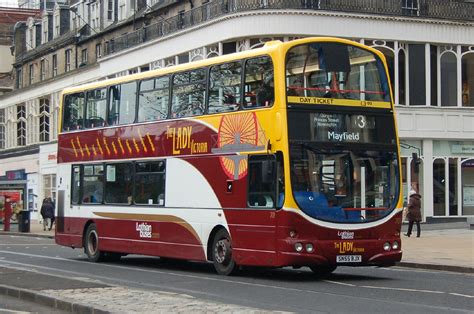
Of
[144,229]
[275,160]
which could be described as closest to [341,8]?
[144,229]

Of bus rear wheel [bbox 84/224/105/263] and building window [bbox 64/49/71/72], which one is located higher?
building window [bbox 64/49/71/72]

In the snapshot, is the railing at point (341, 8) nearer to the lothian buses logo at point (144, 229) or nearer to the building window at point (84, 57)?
the building window at point (84, 57)

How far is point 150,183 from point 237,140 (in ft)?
12.3

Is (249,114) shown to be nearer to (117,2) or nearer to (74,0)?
(117,2)

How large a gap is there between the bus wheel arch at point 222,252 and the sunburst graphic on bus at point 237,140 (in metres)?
1.27

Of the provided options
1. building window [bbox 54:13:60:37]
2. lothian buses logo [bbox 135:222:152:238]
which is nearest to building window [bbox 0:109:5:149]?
building window [bbox 54:13:60:37]

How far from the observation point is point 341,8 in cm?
3703

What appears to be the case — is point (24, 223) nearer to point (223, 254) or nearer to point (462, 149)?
Answer: point (462, 149)

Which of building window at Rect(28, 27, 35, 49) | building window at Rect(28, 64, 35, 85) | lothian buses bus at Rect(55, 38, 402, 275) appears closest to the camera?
lothian buses bus at Rect(55, 38, 402, 275)

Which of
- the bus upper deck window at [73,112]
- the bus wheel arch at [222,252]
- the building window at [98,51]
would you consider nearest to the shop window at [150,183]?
the bus wheel arch at [222,252]

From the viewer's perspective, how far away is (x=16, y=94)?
65.2 metres

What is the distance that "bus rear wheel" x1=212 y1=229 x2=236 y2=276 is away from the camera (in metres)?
17.8

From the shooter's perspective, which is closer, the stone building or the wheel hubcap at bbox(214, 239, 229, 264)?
the wheel hubcap at bbox(214, 239, 229, 264)

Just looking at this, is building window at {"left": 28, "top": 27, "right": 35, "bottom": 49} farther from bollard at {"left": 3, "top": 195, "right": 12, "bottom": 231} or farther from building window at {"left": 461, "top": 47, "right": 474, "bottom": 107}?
building window at {"left": 461, "top": 47, "right": 474, "bottom": 107}
